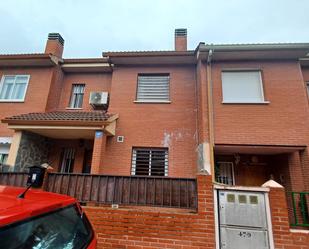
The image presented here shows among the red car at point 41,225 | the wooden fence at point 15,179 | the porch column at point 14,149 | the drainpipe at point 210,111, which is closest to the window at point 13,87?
the porch column at point 14,149

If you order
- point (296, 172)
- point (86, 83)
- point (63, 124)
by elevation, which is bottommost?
point (296, 172)

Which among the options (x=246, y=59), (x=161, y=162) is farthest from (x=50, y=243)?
(x=246, y=59)

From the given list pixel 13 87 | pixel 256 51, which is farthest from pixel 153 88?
pixel 13 87

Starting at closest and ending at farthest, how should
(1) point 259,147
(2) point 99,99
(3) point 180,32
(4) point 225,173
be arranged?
(1) point 259,147 < (4) point 225,173 < (2) point 99,99 < (3) point 180,32

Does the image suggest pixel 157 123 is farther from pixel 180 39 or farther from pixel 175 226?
pixel 180 39

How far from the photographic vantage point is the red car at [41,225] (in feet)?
5.20

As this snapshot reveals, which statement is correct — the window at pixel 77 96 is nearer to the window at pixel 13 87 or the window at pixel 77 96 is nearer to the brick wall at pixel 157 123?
the brick wall at pixel 157 123

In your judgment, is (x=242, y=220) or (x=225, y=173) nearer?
(x=242, y=220)

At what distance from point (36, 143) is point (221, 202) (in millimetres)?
8088

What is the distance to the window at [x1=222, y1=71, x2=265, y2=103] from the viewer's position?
7.98 meters

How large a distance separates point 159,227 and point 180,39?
9.26 metres

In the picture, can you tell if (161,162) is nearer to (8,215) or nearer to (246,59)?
(246,59)

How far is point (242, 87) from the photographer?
27.0 feet

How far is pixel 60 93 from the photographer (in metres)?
10.2
